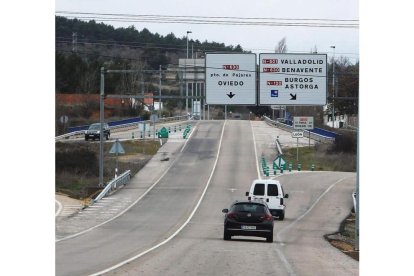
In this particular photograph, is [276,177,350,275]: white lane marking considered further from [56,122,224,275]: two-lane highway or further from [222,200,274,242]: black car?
[56,122,224,275]: two-lane highway

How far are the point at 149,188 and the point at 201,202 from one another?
7.54 metres

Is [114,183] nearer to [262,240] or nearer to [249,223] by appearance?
[262,240]

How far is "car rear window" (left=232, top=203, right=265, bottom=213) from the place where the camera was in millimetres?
29984

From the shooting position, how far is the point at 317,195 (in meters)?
52.5

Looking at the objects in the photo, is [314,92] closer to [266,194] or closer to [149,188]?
[266,194]

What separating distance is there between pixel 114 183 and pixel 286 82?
59.6 ft

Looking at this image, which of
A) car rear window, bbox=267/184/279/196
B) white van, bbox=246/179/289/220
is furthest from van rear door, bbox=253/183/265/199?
car rear window, bbox=267/184/279/196

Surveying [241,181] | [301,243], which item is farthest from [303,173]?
[301,243]

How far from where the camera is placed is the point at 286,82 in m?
39.0

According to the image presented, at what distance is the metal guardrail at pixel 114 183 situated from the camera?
161ft

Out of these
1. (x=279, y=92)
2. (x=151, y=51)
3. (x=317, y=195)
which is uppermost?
(x=151, y=51)

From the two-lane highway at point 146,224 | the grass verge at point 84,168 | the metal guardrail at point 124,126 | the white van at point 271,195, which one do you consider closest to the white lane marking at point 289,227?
the white van at point 271,195

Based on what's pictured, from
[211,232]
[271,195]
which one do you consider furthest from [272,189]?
[211,232]

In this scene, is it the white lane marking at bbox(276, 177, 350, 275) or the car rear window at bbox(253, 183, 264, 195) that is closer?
the white lane marking at bbox(276, 177, 350, 275)
